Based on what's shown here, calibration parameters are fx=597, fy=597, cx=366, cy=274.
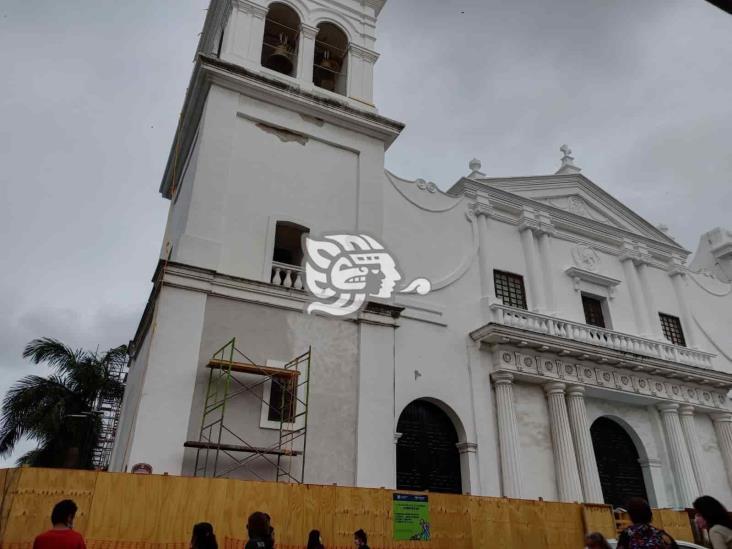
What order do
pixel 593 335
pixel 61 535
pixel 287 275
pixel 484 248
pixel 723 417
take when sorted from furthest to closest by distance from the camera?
1. pixel 723 417
2. pixel 484 248
3. pixel 593 335
4. pixel 287 275
5. pixel 61 535

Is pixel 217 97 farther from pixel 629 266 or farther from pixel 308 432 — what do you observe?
pixel 629 266

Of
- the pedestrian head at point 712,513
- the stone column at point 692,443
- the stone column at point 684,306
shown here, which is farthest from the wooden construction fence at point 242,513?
the stone column at point 684,306

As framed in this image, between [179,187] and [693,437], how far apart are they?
50.0 ft

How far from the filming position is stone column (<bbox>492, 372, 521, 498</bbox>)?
512 inches

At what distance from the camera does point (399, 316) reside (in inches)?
504

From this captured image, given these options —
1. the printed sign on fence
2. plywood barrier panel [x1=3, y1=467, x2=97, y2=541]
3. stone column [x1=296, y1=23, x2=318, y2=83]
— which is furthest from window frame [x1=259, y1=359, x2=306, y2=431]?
stone column [x1=296, y1=23, x2=318, y2=83]

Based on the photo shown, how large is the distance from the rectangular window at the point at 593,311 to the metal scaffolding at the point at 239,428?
9750 millimetres

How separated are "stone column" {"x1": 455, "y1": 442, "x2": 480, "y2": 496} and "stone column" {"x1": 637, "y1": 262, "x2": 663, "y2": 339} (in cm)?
782

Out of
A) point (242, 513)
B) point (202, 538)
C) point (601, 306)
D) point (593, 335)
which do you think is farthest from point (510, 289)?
point (202, 538)

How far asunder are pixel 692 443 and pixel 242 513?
43.9ft

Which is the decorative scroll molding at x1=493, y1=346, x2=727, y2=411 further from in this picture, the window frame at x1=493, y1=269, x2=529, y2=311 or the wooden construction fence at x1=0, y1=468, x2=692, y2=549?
the wooden construction fence at x1=0, y1=468, x2=692, y2=549

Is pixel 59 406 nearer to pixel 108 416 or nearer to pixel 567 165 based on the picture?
pixel 108 416

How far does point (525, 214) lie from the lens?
56.4 feet

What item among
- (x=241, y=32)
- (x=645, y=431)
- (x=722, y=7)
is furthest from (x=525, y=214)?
(x=722, y=7)
